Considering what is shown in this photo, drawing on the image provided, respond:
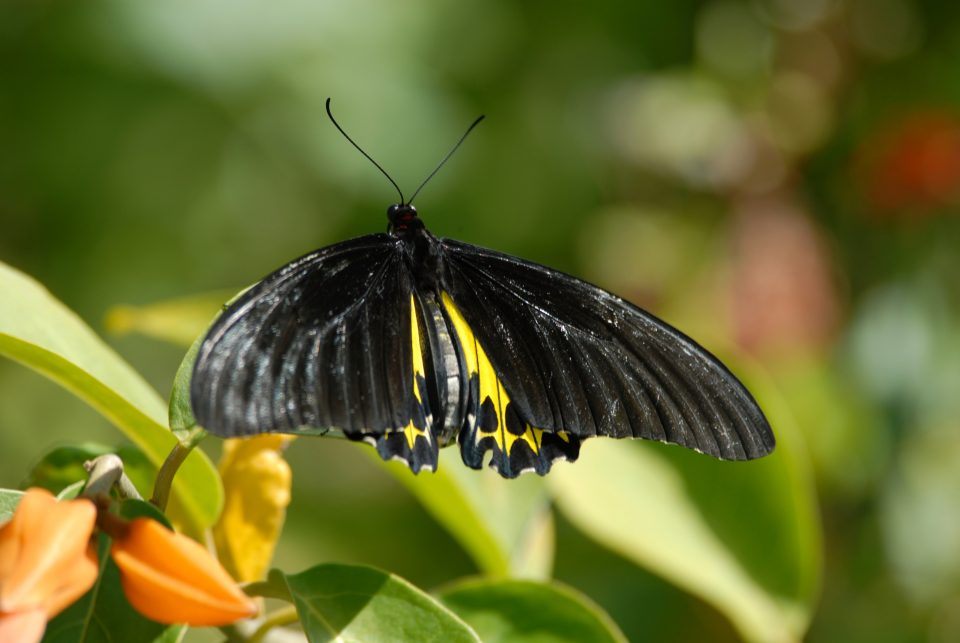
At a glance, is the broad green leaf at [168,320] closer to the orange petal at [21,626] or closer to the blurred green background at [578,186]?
the orange petal at [21,626]

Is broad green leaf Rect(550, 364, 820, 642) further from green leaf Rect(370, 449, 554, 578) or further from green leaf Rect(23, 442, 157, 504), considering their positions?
green leaf Rect(23, 442, 157, 504)

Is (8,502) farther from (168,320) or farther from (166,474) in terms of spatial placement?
(168,320)

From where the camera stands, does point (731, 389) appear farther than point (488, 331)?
No

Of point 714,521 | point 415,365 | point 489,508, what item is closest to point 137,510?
point 415,365

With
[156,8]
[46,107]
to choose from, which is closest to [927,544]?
[156,8]

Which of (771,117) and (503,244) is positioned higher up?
(771,117)

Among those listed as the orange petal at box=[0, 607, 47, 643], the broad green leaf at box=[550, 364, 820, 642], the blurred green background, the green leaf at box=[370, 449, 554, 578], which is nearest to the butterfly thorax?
the green leaf at box=[370, 449, 554, 578]

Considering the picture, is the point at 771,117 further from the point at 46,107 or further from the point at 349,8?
the point at 46,107
